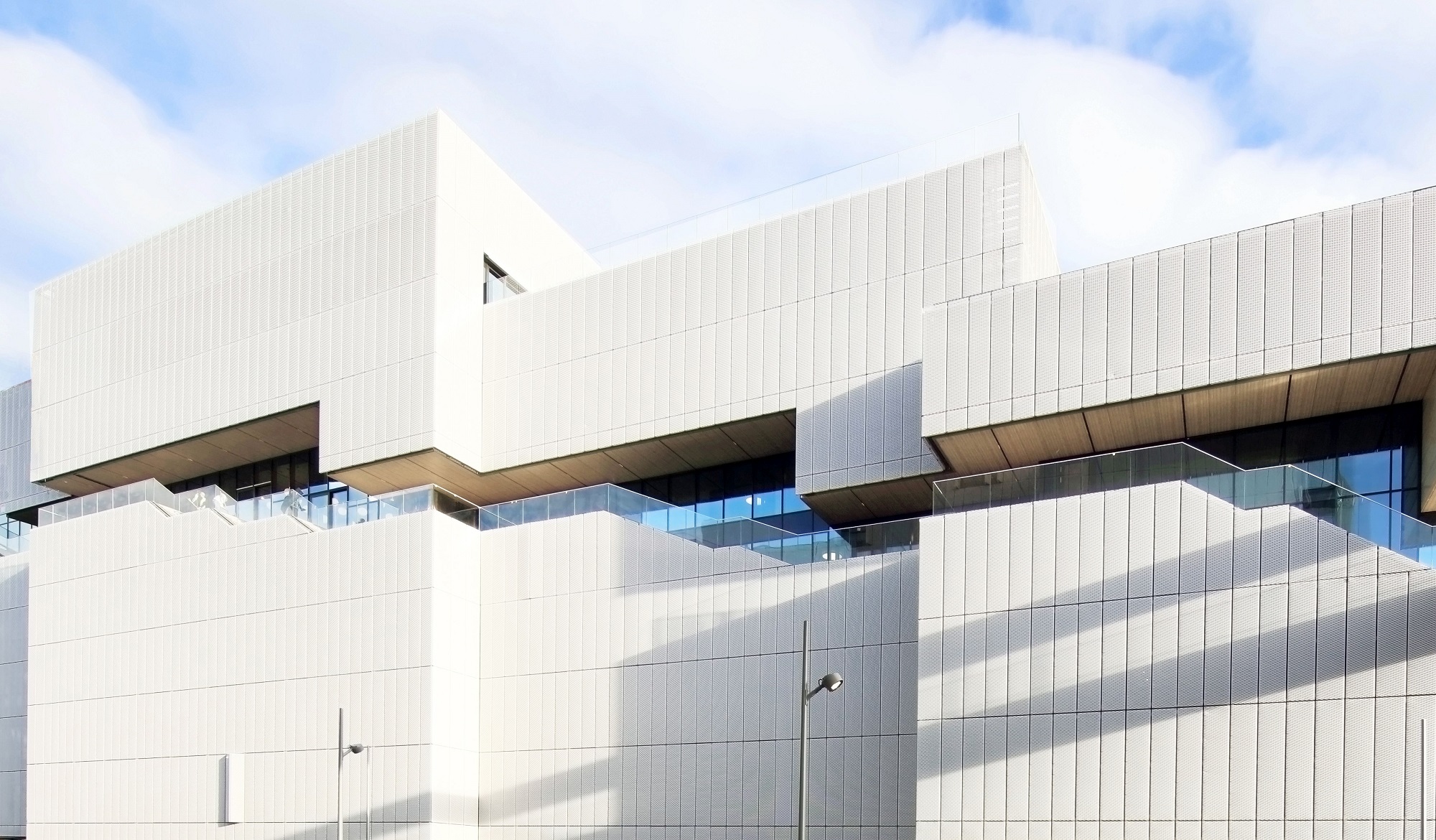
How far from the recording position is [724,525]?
1137 inches

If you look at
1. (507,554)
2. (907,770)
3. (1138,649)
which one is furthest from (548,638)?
(1138,649)

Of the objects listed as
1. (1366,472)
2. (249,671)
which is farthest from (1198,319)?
(249,671)

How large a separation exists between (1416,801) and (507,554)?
20153mm

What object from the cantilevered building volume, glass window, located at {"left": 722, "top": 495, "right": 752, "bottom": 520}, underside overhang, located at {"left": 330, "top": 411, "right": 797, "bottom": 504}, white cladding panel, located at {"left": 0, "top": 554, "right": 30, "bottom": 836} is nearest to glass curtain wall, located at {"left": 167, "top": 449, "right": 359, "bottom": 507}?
the cantilevered building volume

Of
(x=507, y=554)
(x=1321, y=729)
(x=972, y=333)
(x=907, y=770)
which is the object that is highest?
(x=972, y=333)

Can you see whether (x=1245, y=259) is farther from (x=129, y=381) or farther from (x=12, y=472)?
(x=12, y=472)

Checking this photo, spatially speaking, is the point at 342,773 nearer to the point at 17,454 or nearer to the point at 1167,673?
the point at 1167,673

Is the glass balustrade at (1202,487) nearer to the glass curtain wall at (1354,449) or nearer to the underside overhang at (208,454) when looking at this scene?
the glass curtain wall at (1354,449)

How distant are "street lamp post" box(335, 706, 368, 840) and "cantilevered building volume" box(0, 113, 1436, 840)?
0.24m

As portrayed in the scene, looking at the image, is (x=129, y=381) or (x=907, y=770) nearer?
(x=907, y=770)

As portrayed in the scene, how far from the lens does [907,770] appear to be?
2539 cm

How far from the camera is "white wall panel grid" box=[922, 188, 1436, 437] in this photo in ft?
72.6

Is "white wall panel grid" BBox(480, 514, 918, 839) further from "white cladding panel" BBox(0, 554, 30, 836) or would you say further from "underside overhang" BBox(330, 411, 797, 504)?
"white cladding panel" BBox(0, 554, 30, 836)

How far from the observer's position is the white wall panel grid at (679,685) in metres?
26.2
